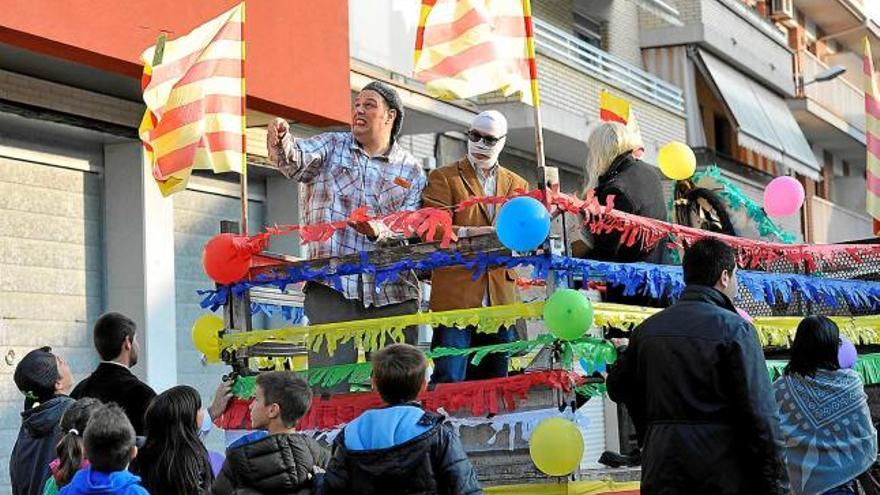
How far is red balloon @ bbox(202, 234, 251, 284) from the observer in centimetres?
761

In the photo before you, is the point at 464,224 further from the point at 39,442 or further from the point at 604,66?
the point at 604,66

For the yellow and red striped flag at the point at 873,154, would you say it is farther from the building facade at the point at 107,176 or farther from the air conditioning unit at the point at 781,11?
the air conditioning unit at the point at 781,11

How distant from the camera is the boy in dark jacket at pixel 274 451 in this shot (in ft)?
19.0

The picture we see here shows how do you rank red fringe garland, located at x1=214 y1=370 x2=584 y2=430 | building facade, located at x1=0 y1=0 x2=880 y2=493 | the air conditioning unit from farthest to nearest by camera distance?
the air conditioning unit
building facade, located at x1=0 y1=0 x2=880 y2=493
red fringe garland, located at x1=214 y1=370 x2=584 y2=430

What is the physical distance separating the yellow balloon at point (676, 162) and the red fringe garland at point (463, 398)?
303cm

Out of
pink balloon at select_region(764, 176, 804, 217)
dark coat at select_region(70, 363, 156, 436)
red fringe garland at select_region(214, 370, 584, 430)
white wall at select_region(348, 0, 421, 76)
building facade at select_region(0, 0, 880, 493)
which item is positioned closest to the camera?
red fringe garland at select_region(214, 370, 584, 430)

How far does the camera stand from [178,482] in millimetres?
6328

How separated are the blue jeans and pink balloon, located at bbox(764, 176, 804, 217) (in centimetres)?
341

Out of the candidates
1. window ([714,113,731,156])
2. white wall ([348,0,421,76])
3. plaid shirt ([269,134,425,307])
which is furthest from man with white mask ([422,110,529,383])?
window ([714,113,731,156])

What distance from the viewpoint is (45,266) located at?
12.5 metres

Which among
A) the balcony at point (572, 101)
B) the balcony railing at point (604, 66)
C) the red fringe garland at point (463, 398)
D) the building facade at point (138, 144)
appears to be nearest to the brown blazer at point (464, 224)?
the red fringe garland at point (463, 398)

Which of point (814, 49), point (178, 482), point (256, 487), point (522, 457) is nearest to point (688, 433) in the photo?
point (522, 457)

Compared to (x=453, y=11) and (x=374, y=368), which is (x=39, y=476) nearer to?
(x=374, y=368)

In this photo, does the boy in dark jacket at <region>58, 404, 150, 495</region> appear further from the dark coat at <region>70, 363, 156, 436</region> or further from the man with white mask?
the man with white mask
